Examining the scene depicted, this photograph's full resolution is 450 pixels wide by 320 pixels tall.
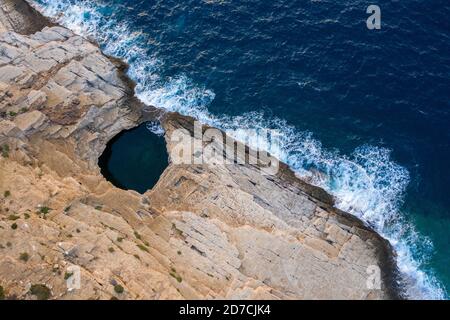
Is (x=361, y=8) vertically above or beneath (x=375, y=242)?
above

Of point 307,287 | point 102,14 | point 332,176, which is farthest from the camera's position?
point 102,14

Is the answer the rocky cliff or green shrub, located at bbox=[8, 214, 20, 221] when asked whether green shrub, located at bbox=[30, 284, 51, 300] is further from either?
green shrub, located at bbox=[8, 214, 20, 221]

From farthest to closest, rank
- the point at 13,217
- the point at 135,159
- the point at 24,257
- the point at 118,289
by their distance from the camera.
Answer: the point at 135,159 < the point at 13,217 < the point at 24,257 < the point at 118,289

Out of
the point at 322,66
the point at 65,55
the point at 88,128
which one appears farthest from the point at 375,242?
the point at 65,55

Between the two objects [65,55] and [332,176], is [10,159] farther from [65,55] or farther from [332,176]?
[332,176]

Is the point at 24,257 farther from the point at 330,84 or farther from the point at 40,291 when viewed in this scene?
the point at 330,84

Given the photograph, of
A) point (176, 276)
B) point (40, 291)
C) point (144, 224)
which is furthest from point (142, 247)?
point (40, 291)
